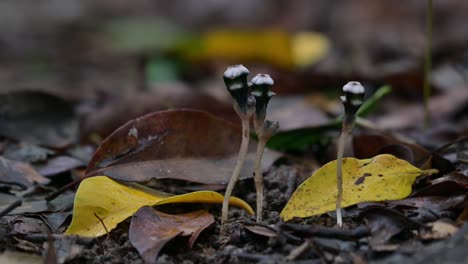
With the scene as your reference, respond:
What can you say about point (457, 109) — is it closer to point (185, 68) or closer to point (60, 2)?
point (185, 68)

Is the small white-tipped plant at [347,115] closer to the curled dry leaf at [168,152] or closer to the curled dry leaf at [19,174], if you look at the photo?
the curled dry leaf at [168,152]

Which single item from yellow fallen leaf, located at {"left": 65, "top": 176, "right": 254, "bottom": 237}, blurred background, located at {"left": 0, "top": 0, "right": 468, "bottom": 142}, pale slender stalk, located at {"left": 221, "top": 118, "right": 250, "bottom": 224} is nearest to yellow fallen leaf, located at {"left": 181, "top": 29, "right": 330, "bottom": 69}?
blurred background, located at {"left": 0, "top": 0, "right": 468, "bottom": 142}

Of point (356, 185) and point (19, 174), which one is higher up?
point (356, 185)

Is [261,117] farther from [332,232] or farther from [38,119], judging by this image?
[38,119]

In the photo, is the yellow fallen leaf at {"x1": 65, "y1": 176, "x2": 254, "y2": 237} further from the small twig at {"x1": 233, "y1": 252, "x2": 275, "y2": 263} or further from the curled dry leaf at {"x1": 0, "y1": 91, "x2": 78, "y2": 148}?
the curled dry leaf at {"x1": 0, "y1": 91, "x2": 78, "y2": 148}

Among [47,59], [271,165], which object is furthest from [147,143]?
[47,59]

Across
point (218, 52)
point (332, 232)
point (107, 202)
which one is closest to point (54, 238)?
point (107, 202)
